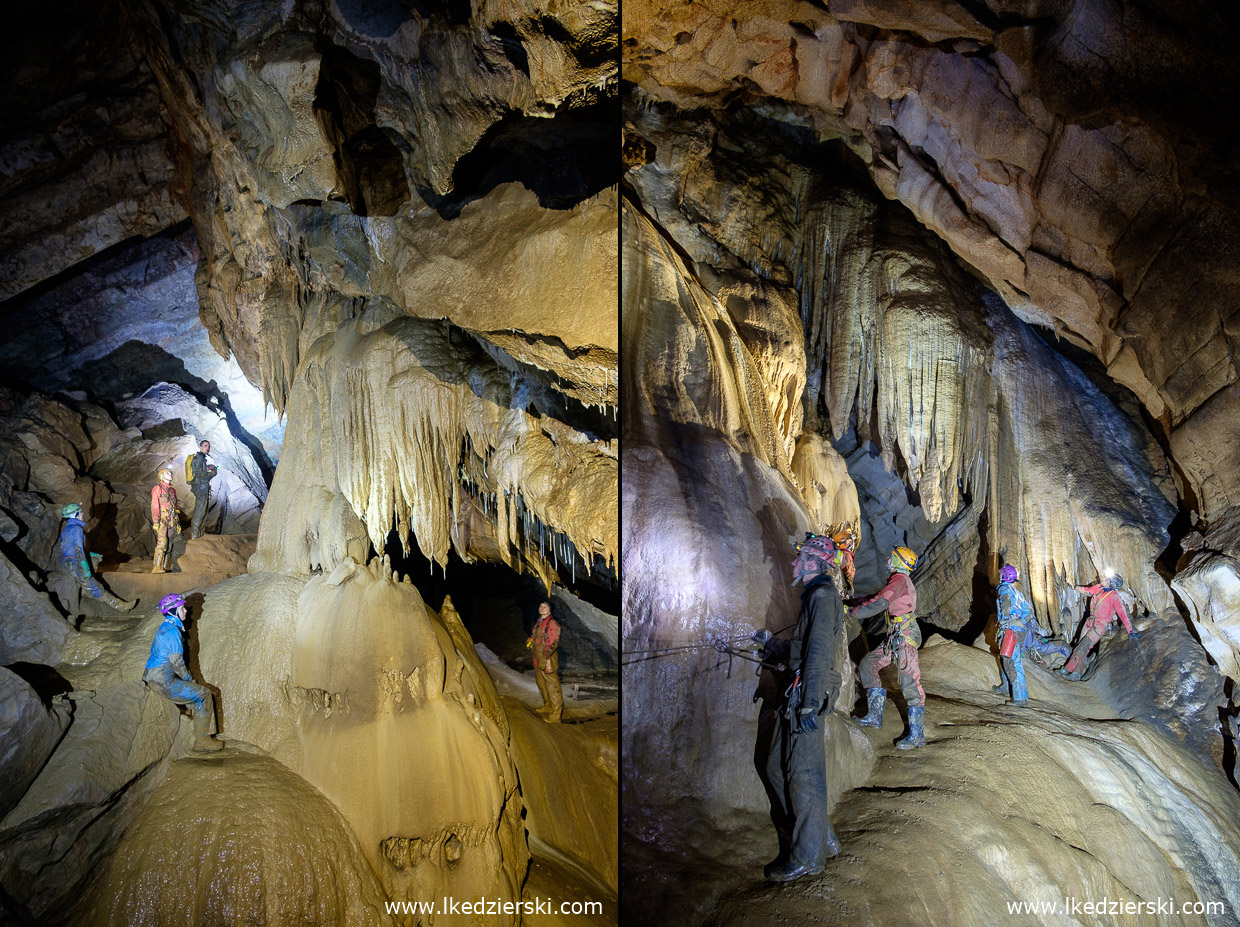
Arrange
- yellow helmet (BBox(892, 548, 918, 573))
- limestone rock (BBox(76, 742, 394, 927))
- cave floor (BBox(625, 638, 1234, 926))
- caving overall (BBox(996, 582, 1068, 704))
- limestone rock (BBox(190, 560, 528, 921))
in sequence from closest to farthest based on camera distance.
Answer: cave floor (BBox(625, 638, 1234, 926)) < limestone rock (BBox(76, 742, 394, 927)) < yellow helmet (BBox(892, 548, 918, 573)) < limestone rock (BBox(190, 560, 528, 921)) < caving overall (BBox(996, 582, 1068, 704))

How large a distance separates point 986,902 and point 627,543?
2264 millimetres

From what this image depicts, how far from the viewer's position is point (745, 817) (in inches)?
127

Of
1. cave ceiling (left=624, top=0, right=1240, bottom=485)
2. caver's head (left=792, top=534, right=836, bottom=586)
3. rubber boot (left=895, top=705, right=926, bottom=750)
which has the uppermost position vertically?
cave ceiling (left=624, top=0, right=1240, bottom=485)

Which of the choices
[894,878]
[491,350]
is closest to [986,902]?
[894,878]

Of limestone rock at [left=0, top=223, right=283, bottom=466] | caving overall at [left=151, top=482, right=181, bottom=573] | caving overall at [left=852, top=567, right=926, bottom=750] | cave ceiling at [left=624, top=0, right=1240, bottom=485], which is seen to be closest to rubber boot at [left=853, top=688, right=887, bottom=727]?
caving overall at [left=852, top=567, right=926, bottom=750]

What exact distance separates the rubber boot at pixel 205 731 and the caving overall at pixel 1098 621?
Result: 6655 millimetres

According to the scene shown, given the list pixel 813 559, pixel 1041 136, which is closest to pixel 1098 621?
pixel 1041 136

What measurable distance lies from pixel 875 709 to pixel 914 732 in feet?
0.79

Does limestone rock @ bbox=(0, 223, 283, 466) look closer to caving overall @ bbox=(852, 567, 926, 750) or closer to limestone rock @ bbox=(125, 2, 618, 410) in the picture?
limestone rock @ bbox=(125, 2, 618, 410)

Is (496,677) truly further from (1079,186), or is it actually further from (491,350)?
(1079,186)

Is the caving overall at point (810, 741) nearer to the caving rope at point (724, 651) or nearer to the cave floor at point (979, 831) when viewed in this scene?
the cave floor at point (979, 831)

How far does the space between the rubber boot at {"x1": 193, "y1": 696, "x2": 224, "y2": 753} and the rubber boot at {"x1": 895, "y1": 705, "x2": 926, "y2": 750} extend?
170 inches

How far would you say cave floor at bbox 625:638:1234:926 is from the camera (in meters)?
2.84

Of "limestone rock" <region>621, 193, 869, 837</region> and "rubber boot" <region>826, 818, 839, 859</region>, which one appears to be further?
"limestone rock" <region>621, 193, 869, 837</region>
